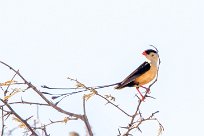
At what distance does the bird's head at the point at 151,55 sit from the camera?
8.07 meters

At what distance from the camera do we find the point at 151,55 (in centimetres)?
823

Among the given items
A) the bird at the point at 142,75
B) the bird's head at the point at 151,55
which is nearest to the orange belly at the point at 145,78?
the bird at the point at 142,75

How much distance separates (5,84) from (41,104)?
0.71 m

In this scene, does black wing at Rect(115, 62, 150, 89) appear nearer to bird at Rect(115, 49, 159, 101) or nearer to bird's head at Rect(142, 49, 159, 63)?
bird at Rect(115, 49, 159, 101)

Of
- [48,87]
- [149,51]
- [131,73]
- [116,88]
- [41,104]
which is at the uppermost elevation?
[149,51]

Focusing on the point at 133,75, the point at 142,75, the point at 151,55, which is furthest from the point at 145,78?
the point at 151,55

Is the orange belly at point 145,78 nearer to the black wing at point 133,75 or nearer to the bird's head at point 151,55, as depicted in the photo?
the black wing at point 133,75

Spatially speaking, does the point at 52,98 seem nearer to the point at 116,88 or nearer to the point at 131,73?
the point at 116,88

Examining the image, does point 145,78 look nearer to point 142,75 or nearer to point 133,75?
point 142,75

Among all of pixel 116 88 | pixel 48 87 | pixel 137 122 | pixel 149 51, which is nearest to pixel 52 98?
pixel 48 87

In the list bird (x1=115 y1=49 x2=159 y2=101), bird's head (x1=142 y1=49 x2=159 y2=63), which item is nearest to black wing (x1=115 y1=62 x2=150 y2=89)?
bird (x1=115 y1=49 x2=159 y2=101)

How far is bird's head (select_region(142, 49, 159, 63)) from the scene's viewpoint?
807 cm

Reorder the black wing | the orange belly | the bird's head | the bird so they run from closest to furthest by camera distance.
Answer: the black wing < the bird < the orange belly < the bird's head

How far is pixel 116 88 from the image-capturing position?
6.88m
